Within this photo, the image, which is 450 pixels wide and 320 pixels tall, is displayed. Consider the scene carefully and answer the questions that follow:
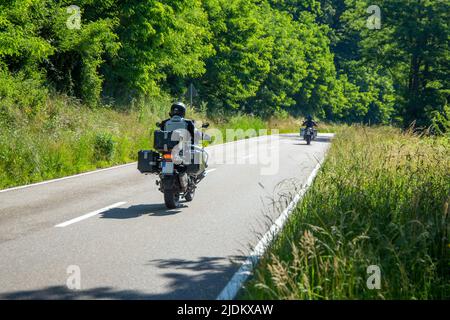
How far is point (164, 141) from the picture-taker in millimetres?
10234

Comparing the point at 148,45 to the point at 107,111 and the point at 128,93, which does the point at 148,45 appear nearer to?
the point at 128,93

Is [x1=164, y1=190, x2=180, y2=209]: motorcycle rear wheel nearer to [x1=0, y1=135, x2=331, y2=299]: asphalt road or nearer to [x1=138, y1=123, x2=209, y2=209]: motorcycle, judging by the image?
[x1=138, y1=123, x2=209, y2=209]: motorcycle

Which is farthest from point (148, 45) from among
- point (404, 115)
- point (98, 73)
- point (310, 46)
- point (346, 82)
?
point (346, 82)

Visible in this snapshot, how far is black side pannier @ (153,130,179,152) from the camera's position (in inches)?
402

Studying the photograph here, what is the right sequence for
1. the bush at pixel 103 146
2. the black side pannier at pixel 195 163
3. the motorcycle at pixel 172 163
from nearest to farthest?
the motorcycle at pixel 172 163, the black side pannier at pixel 195 163, the bush at pixel 103 146

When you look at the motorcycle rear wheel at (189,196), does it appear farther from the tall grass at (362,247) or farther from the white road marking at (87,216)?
the tall grass at (362,247)

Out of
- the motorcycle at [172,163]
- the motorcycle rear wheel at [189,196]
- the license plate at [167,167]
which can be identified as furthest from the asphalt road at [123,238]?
the license plate at [167,167]

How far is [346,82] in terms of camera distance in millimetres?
78750

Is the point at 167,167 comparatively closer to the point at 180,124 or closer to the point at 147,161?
the point at 147,161

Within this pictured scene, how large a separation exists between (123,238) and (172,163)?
258cm

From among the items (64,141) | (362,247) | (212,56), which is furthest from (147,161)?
(212,56)

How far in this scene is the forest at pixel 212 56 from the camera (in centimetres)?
2064

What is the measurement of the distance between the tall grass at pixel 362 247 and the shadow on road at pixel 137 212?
2859mm
